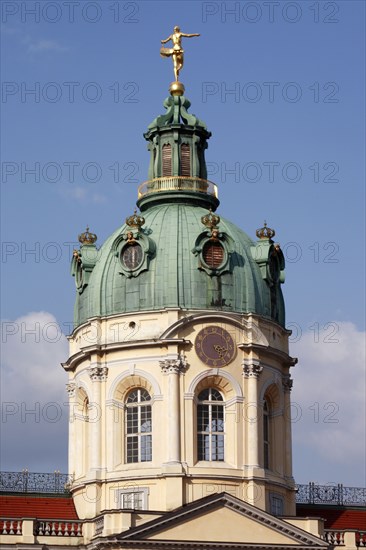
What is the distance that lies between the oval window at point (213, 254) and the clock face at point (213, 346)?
10.5ft

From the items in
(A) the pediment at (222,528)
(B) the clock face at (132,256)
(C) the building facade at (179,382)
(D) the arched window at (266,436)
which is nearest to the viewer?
(A) the pediment at (222,528)

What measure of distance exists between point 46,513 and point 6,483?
105 inches

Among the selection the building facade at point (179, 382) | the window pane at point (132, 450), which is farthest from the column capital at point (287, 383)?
the window pane at point (132, 450)

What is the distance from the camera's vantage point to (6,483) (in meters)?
79.1

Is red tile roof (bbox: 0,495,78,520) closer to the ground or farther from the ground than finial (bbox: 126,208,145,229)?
closer to the ground

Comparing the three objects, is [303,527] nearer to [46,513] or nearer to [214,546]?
[214,546]

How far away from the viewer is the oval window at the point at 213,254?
78312mm

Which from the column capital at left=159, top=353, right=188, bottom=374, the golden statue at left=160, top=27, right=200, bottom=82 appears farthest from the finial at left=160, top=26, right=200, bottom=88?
the column capital at left=159, top=353, right=188, bottom=374

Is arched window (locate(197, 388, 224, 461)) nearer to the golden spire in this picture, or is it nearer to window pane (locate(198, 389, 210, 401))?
window pane (locate(198, 389, 210, 401))

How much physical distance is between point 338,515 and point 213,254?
48.2 ft

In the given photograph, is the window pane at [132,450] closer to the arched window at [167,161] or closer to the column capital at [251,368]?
the column capital at [251,368]

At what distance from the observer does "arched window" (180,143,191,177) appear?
82625 millimetres

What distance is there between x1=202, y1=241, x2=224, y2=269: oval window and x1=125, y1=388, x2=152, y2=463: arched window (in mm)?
6757

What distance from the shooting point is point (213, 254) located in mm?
78500
